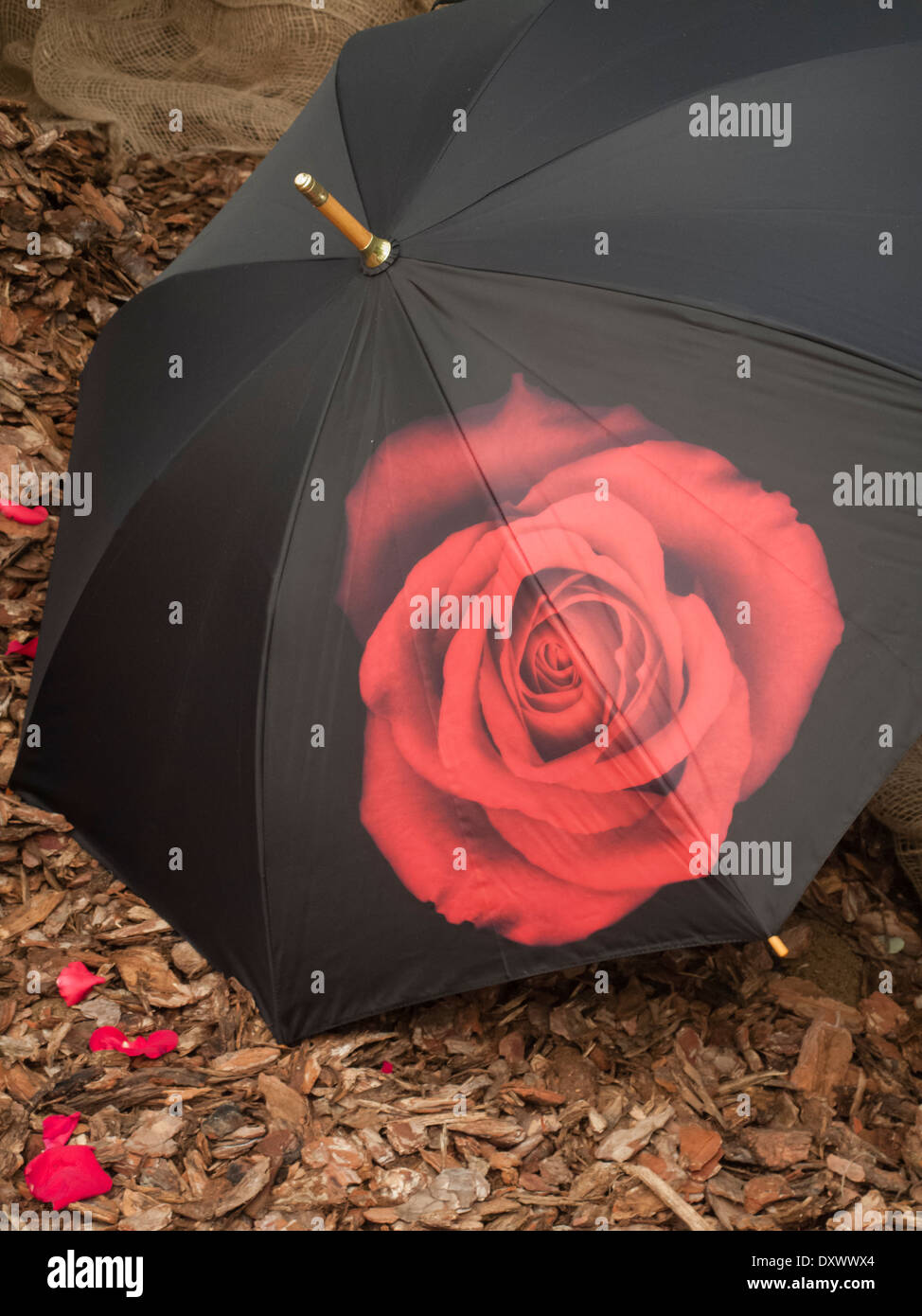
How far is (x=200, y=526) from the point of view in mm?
1910

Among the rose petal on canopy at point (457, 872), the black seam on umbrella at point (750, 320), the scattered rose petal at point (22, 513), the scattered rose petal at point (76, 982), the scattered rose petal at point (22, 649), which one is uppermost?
the black seam on umbrella at point (750, 320)

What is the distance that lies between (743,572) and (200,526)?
903 millimetres

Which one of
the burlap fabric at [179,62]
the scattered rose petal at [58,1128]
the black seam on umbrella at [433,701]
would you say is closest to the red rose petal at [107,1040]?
the scattered rose petal at [58,1128]

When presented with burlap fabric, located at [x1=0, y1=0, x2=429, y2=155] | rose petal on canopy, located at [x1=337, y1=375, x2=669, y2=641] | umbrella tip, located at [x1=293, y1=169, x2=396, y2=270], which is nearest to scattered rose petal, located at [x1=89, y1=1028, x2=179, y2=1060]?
rose petal on canopy, located at [x1=337, y1=375, x2=669, y2=641]

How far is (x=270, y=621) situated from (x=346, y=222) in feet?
2.11

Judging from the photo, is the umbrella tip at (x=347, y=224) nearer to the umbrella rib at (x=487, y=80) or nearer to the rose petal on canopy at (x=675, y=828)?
the umbrella rib at (x=487, y=80)

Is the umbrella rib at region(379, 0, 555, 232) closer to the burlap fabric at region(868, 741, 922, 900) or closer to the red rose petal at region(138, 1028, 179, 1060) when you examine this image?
the burlap fabric at region(868, 741, 922, 900)

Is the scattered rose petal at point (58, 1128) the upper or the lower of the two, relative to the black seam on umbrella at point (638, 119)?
lower

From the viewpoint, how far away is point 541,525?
1.70 m

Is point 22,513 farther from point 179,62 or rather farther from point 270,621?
point 179,62

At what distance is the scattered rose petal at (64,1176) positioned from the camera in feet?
6.15

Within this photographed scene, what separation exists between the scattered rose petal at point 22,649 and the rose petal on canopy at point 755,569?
5.24ft
